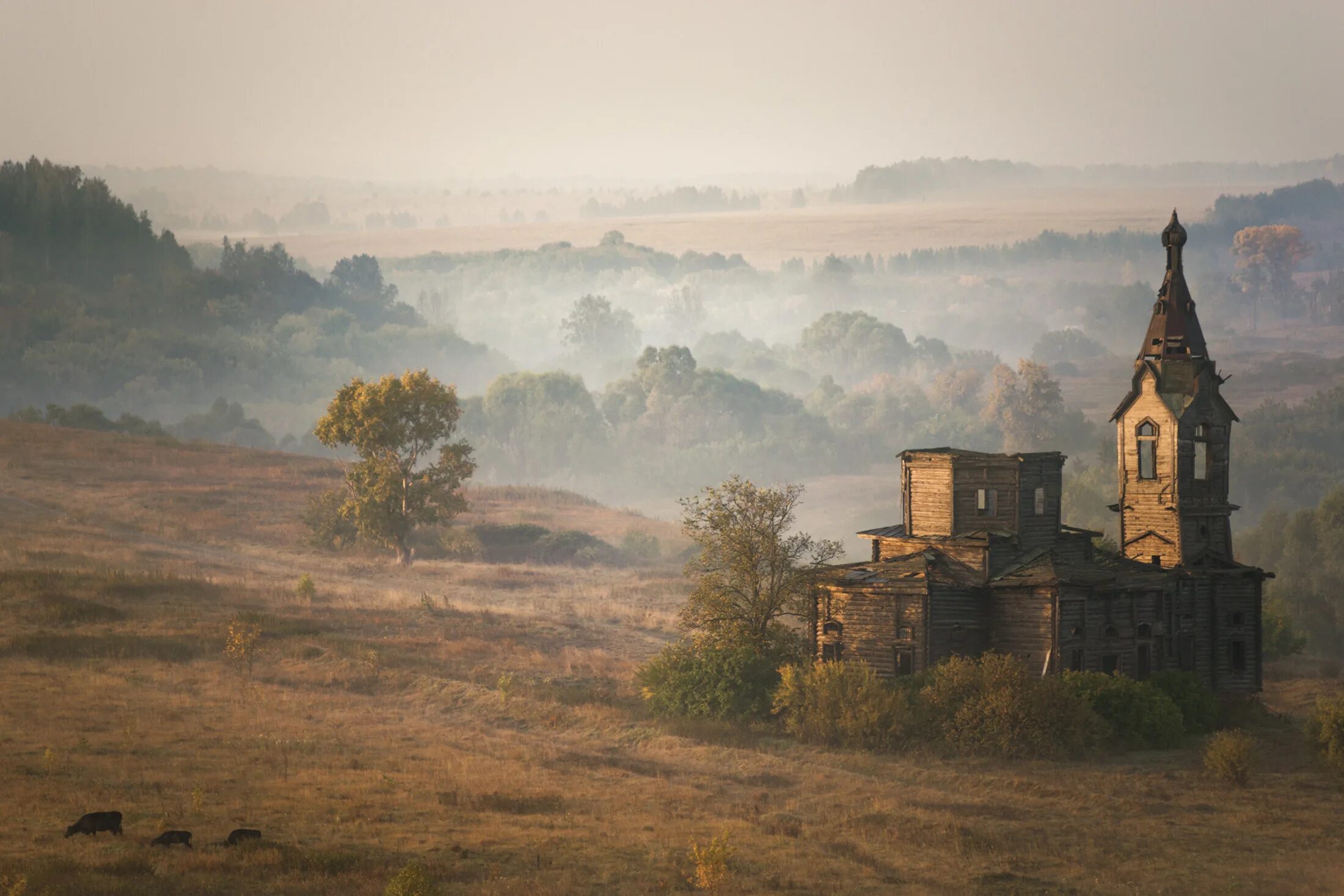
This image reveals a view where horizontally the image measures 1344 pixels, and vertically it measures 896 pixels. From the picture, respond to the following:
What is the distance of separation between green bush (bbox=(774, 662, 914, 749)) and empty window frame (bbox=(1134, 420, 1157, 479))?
48.3ft

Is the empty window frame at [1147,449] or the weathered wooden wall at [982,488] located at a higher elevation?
the empty window frame at [1147,449]

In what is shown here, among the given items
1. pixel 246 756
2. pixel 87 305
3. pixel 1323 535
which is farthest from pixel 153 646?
pixel 87 305

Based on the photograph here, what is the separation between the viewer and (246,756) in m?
38.3

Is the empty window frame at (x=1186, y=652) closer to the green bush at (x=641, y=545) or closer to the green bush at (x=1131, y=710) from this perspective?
the green bush at (x=1131, y=710)

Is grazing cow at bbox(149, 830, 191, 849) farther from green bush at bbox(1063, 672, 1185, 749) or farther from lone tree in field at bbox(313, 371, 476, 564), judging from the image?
lone tree in field at bbox(313, 371, 476, 564)

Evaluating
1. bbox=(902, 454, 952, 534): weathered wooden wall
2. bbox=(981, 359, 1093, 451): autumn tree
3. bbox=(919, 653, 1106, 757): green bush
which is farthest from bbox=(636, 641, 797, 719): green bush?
bbox=(981, 359, 1093, 451): autumn tree

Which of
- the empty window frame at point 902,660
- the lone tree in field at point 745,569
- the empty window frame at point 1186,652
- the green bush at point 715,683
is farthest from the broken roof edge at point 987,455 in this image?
the green bush at point 715,683

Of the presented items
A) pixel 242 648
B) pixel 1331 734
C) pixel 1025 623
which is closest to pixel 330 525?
pixel 242 648

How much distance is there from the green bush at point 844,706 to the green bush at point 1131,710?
17.4 ft

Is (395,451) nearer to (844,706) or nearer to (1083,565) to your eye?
(844,706)

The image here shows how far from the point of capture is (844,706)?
42188 millimetres

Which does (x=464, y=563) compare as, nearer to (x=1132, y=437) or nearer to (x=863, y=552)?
(x=1132, y=437)

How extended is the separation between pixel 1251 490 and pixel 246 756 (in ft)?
378

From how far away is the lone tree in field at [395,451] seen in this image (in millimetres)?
77188
